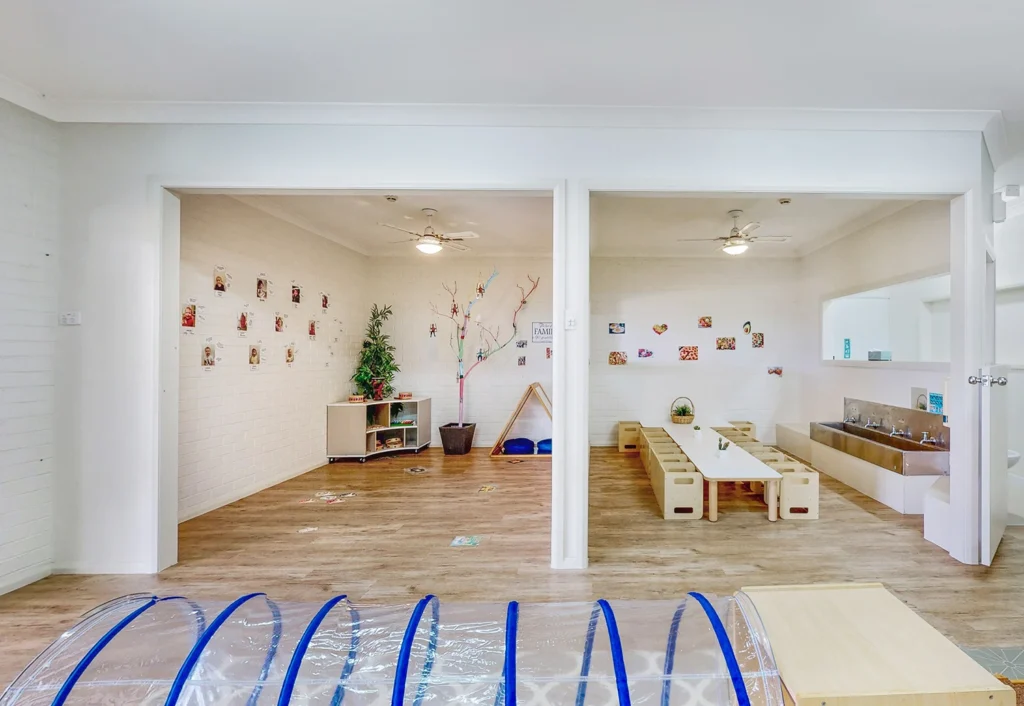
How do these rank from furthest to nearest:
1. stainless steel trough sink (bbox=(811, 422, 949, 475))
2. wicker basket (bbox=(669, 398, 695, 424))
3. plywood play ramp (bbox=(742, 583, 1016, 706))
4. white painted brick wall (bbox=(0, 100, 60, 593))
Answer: wicker basket (bbox=(669, 398, 695, 424)) → stainless steel trough sink (bbox=(811, 422, 949, 475)) → white painted brick wall (bbox=(0, 100, 60, 593)) → plywood play ramp (bbox=(742, 583, 1016, 706))

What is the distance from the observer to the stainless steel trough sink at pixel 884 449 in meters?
3.50

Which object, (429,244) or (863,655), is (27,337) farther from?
(863,655)

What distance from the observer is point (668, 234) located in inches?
200

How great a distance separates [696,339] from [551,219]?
112 inches

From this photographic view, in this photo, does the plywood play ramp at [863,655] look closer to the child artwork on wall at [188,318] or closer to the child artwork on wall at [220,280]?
the child artwork on wall at [188,318]

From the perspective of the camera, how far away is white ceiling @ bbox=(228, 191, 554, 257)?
3916mm

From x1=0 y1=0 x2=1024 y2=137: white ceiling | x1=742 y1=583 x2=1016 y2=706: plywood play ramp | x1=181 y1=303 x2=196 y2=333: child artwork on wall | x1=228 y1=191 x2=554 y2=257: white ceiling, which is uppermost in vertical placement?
x1=0 y1=0 x2=1024 y2=137: white ceiling

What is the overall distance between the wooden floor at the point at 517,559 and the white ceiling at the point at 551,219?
2467 millimetres

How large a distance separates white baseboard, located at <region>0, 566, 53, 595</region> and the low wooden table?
4138mm

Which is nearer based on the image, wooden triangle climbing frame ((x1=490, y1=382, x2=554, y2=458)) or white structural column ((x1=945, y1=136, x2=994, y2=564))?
white structural column ((x1=945, y1=136, x2=994, y2=564))

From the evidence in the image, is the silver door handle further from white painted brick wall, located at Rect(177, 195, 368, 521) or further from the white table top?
white painted brick wall, located at Rect(177, 195, 368, 521)

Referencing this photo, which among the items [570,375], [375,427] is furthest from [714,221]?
[375,427]

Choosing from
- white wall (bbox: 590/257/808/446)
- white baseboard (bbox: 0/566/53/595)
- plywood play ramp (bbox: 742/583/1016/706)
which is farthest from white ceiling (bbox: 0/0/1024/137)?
white wall (bbox: 590/257/808/446)

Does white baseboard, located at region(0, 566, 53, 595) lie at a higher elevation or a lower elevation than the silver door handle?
lower
